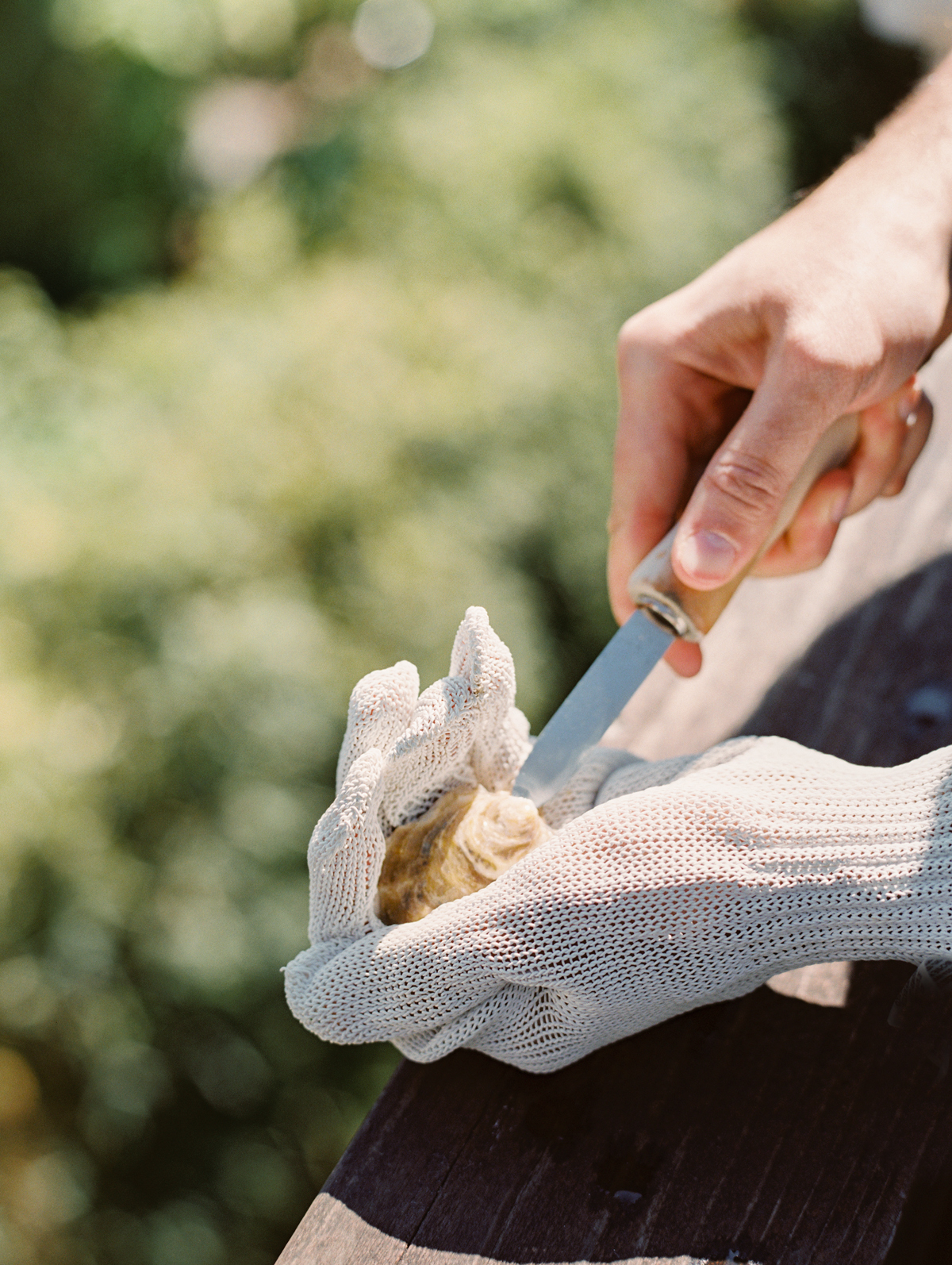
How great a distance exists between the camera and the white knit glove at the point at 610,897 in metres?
0.60

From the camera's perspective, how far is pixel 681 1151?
0.69 metres

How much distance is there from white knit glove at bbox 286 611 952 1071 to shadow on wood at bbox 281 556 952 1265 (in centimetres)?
7

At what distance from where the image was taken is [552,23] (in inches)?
87.7

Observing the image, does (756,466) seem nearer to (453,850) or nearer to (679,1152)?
(453,850)

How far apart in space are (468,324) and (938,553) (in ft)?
3.35

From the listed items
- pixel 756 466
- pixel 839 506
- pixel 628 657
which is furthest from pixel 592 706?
pixel 839 506

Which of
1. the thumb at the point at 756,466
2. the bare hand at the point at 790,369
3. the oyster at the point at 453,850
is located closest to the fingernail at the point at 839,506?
the bare hand at the point at 790,369

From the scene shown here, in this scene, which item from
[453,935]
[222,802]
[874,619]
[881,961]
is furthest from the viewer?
[222,802]

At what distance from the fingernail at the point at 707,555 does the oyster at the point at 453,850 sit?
0.28 m

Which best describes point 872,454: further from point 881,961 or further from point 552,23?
point 552,23

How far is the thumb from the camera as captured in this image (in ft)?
2.86

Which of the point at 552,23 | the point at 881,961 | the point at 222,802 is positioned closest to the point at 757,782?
the point at 881,961

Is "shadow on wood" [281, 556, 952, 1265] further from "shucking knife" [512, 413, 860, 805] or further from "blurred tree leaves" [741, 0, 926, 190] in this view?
"blurred tree leaves" [741, 0, 926, 190]

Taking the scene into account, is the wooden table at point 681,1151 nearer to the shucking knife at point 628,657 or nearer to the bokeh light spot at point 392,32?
the shucking knife at point 628,657
